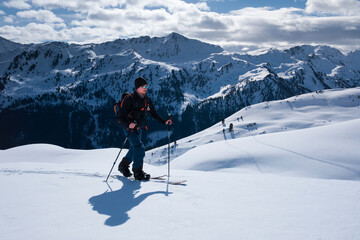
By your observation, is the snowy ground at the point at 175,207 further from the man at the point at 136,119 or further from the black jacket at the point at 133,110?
the black jacket at the point at 133,110

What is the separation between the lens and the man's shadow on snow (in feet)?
13.9

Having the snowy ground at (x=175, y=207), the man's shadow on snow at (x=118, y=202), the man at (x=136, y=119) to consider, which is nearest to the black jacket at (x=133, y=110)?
Answer: the man at (x=136, y=119)

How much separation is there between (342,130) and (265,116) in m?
54.4

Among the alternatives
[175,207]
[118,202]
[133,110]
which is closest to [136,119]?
[133,110]

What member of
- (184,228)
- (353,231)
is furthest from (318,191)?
(184,228)

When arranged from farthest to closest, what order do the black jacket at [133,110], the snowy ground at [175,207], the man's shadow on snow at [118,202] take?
the black jacket at [133,110]
the man's shadow on snow at [118,202]
the snowy ground at [175,207]

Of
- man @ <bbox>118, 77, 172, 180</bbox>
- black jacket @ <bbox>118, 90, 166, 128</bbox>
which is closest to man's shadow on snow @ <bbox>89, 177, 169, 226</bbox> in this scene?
man @ <bbox>118, 77, 172, 180</bbox>

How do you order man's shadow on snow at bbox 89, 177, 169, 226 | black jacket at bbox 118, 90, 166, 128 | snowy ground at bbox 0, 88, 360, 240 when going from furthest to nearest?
black jacket at bbox 118, 90, 166, 128 < man's shadow on snow at bbox 89, 177, 169, 226 < snowy ground at bbox 0, 88, 360, 240

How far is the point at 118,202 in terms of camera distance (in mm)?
5133

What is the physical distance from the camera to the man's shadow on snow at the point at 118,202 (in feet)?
13.9

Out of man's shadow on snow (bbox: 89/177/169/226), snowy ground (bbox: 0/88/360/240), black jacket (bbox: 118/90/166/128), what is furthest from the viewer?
black jacket (bbox: 118/90/166/128)

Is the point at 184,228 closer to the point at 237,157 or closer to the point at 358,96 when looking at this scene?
the point at 237,157

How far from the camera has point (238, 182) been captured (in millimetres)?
6680

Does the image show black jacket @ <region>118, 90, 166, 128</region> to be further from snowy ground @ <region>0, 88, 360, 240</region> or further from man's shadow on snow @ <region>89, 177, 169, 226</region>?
man's shadow on snow @ <region>89, 177, 169, 226</region>
